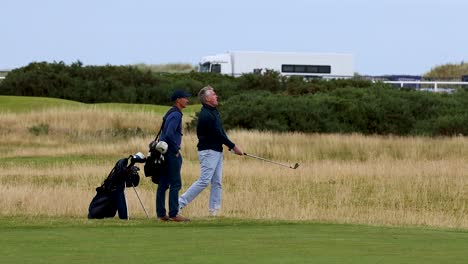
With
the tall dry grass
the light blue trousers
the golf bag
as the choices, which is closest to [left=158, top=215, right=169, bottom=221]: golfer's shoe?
the golf bag

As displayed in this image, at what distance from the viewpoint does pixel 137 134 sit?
42562 millimetres

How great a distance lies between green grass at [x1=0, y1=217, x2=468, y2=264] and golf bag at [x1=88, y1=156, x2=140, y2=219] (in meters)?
0.64

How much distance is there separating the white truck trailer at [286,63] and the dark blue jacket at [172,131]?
65.0 m

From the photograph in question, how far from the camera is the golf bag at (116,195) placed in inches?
650

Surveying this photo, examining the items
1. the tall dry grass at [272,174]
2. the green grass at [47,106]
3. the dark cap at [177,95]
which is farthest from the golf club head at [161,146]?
the green grass at [47,106]

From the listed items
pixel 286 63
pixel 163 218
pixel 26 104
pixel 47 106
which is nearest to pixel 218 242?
pixel 163 218

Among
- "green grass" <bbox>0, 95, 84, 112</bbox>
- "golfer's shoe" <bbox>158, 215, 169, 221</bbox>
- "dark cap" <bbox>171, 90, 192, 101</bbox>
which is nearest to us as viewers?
"golfer's shoe" <bbox>158, 215, 169, 221</bbox>

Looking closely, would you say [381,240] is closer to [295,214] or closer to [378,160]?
[295,214]

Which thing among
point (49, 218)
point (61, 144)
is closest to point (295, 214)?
point (49, 218)

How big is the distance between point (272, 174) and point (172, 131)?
38.0 feet

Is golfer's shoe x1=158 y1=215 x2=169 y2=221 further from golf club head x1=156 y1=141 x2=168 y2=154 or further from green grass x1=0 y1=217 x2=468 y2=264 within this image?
golf club head x1=156 y1=141 x2=168 y2=154

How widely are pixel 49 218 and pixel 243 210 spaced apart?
4.43 m

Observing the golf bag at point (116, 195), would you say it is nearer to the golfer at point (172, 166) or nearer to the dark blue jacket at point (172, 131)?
the golfer at point (172, 166)

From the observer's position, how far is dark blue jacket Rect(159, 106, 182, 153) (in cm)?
1591
